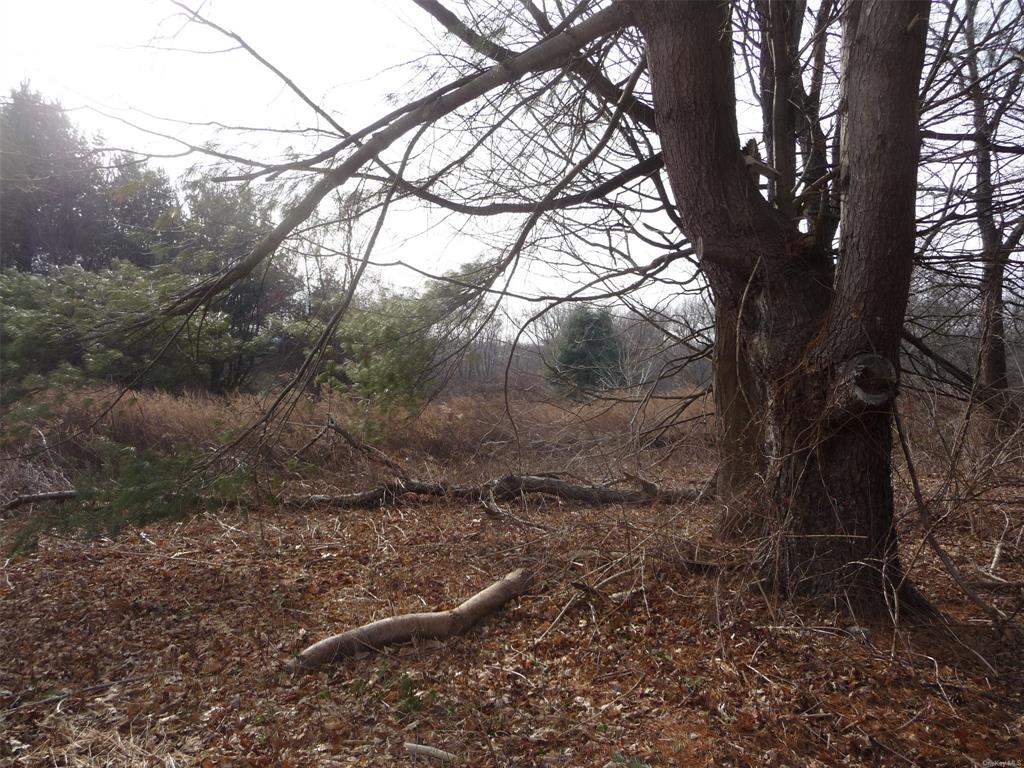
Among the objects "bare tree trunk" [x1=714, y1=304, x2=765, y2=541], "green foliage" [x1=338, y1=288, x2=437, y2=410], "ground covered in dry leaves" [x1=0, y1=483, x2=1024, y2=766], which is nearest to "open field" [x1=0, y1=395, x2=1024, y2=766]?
"ground covered in dry leaves" [x1=0, y1=483, x2=1024, y2=766]

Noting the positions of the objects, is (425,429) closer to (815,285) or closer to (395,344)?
(395,344)

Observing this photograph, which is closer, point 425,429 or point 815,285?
point 815,285

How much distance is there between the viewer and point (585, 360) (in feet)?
39.3

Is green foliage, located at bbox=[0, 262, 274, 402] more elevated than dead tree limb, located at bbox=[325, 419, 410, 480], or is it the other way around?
green foliage, located at bbox=[0, 262, 274, 402]

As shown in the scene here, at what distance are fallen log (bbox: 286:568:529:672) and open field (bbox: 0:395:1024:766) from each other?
78 mm

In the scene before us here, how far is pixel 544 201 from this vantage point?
5.02 meters

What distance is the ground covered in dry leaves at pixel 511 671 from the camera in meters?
3.30

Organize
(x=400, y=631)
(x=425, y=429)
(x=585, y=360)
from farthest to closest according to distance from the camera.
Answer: (x=585, y=360), (x=425, y=429), (x=400, y=631)

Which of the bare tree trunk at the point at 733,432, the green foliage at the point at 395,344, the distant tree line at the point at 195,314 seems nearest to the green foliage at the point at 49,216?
the distant tree line at the point at 195,314

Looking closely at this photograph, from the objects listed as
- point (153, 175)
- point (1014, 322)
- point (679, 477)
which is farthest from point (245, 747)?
point (1014, 322)

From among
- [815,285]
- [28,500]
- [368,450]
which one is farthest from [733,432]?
[28,500]

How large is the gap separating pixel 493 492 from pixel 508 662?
3.80 meters

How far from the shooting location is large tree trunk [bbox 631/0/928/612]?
3688 millimetres

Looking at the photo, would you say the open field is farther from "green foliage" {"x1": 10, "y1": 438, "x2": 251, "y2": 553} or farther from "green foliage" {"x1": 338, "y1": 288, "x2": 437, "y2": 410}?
"green foliage" {"x1": 338, "y1": 288, "x2": 437, "y2": 410}
